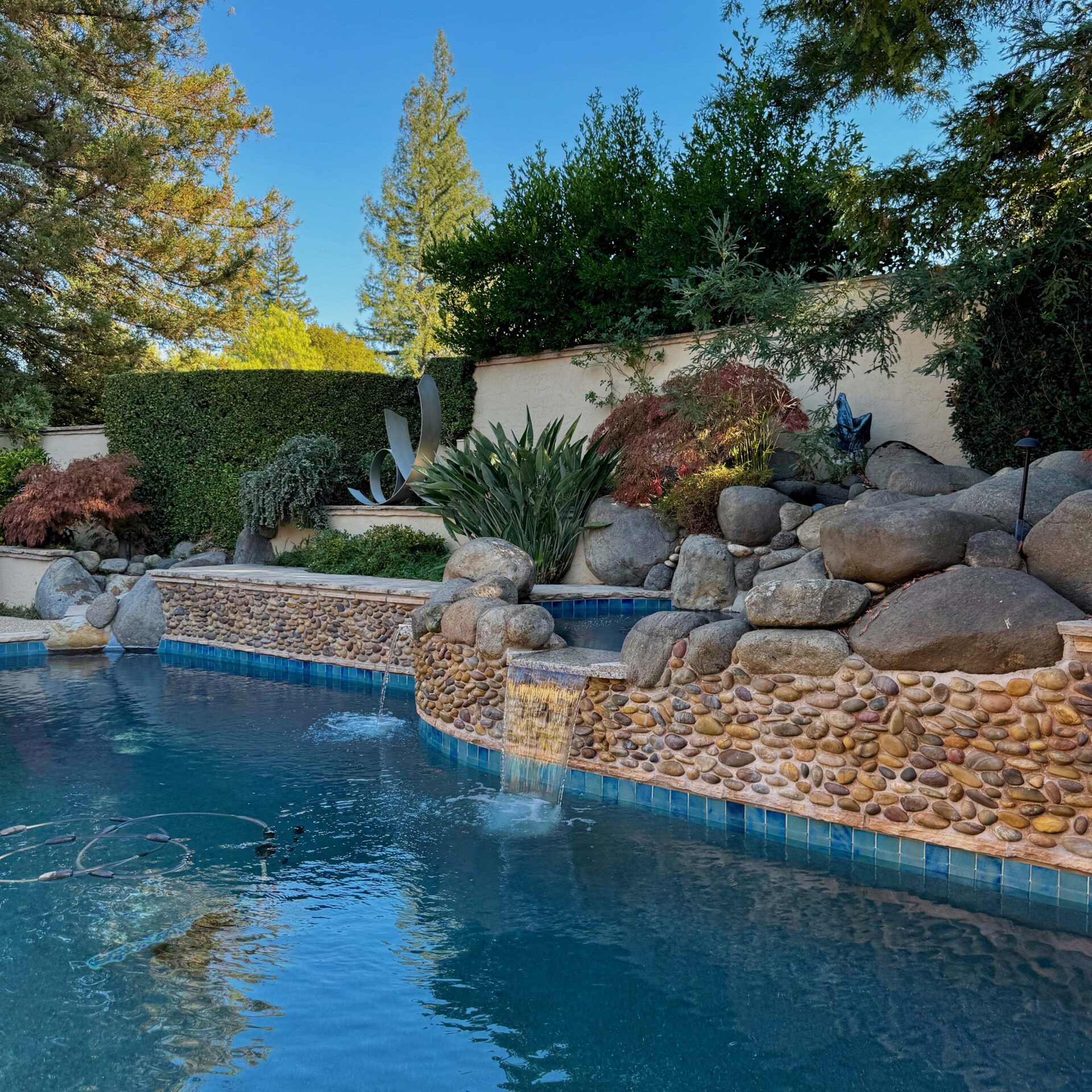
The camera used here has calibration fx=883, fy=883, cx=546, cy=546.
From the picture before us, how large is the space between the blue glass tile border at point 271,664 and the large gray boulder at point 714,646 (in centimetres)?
372

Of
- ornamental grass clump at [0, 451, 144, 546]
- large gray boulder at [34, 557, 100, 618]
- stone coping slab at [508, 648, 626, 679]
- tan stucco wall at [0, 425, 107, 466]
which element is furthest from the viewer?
tan stucco wall at [0, 425, 107, 466]

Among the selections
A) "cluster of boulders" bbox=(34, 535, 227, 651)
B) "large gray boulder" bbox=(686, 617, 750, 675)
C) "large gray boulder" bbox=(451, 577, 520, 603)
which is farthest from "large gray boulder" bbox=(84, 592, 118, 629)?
"large gray boulder" bbox=(686, 617, 750, 675)

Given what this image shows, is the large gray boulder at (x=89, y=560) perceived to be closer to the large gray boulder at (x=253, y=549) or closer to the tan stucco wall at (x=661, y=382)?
the large gray boulder at (x=253, y=549)

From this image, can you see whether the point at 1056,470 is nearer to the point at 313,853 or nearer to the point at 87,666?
the point at 313,853

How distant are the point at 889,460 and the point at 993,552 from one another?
4.40 metres

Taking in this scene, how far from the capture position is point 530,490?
9.42 metres

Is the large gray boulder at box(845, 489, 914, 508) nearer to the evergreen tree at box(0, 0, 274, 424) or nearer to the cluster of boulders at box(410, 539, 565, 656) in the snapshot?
the cluster of boulders at box(410, 539, 565, 656)

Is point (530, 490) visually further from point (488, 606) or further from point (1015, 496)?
point (1015, 496)

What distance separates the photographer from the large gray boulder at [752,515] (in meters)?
7.80

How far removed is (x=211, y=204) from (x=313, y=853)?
17062 millimetres

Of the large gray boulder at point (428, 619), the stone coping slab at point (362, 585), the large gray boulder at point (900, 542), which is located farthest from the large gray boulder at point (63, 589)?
the large gray boulder at point (900, 542)

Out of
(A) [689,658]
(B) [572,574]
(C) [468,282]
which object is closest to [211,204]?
(C) [468,282]

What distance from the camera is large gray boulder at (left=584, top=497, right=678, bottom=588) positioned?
924 cm

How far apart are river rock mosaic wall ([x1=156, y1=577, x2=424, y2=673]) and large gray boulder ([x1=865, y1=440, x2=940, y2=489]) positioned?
434cm
